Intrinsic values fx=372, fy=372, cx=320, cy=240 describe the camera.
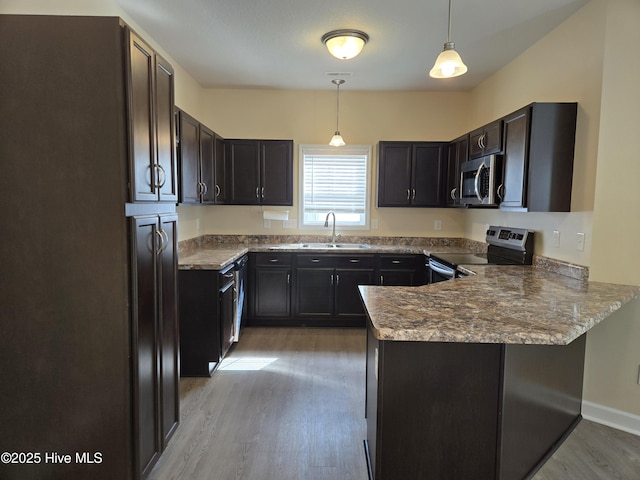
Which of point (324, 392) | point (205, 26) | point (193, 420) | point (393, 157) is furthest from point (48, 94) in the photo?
point (393, 157)

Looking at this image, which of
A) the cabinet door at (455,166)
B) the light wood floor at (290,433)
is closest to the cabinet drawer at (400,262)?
the cabinet door at (455,166)

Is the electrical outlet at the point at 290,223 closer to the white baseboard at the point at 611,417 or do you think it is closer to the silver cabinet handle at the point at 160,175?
the silver cabinet handle at the point at 160,175

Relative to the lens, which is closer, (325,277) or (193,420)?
(193,420)

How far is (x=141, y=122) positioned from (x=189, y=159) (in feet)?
5.03

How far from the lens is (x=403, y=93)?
4.57 metres

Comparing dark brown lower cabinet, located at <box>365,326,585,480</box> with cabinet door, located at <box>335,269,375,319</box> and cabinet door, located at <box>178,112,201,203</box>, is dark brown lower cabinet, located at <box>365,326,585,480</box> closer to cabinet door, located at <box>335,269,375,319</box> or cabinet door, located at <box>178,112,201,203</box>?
cabinet door, located at <box>178,112,201,203</box>

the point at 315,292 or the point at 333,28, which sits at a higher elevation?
the point at 333,28

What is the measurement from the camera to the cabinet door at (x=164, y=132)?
6.25ft

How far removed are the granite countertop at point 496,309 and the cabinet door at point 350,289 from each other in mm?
1704

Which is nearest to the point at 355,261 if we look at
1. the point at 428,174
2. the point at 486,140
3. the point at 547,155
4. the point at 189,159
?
the point at 428,174

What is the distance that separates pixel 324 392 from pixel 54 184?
2.19 metres

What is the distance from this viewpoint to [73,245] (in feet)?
5.28

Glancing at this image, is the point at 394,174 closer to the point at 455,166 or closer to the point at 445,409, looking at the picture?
the point at 455,166

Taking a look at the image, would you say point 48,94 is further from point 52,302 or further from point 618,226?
point 618,226
